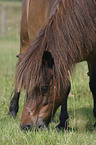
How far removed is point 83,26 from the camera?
271 cm

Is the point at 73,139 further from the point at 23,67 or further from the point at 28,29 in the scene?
the point at 28,29

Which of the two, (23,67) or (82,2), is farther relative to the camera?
(82,2)

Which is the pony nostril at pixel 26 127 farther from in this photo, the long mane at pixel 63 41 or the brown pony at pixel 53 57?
the long mane at pixel 63 41

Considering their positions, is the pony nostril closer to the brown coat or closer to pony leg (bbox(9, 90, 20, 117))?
pony leg (bbox(9, 90, 20, 117))

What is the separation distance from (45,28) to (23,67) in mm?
421

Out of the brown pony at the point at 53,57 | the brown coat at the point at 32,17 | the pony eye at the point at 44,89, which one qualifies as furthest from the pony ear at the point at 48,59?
the brown coat at the point at 32,17

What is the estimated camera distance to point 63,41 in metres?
2.58

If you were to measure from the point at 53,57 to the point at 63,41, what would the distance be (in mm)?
190

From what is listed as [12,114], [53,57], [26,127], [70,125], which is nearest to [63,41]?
[53,57]

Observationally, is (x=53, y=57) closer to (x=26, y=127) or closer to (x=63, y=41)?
(x=63, y=41)

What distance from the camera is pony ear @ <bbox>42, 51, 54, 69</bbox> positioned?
2.50 meters

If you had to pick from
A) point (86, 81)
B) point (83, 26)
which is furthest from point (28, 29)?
point (86, 81)

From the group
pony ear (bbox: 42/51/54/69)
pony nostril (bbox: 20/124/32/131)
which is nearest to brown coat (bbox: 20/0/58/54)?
pony ear (bbox: 42/51/54/69)

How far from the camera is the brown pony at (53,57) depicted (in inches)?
99.2
